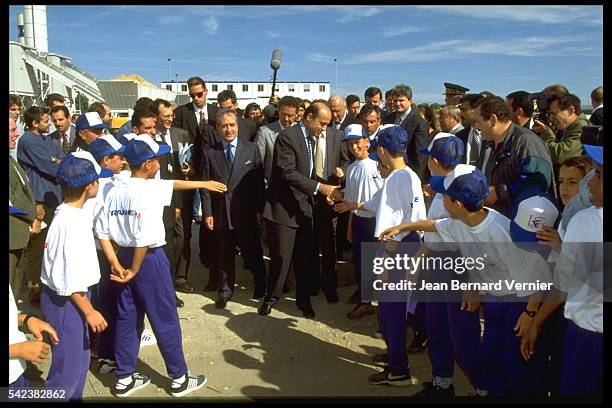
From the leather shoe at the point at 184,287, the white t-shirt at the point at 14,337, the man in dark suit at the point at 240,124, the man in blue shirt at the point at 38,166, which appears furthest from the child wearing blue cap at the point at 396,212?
the man in blue shirt at the point at 38,166

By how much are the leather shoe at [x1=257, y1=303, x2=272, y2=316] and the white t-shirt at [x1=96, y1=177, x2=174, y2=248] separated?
68.0 inches

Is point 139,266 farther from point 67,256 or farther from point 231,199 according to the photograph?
point 231,199

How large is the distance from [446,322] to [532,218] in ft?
3.25

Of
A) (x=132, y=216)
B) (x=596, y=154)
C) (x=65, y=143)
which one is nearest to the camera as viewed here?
(x=596, y=154)

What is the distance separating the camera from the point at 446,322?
3.16 metres

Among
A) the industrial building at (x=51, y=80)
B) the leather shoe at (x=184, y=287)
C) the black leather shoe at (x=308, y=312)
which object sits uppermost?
the industrial building at (x=51, y=80)

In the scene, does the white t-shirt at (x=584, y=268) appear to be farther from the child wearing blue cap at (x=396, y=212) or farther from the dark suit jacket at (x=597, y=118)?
the dark suit jacket at (x=597, y=118)

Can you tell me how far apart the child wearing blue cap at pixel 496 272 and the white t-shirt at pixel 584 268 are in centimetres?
37

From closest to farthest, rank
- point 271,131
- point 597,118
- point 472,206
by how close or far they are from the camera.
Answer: point 472,206 → point 597,118 → point 271,131

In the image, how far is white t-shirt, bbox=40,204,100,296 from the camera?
2580 mm

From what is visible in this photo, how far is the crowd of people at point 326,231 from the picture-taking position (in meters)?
2.50

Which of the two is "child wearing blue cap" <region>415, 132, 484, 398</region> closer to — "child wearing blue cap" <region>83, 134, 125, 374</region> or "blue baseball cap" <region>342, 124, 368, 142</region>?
"blue baseball cap" <region>342, 124, 368, 142</region>

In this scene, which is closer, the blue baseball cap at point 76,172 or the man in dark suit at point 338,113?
the blue baseball cap at point 76,172

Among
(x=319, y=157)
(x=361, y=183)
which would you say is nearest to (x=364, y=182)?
(x=361, y=183)
